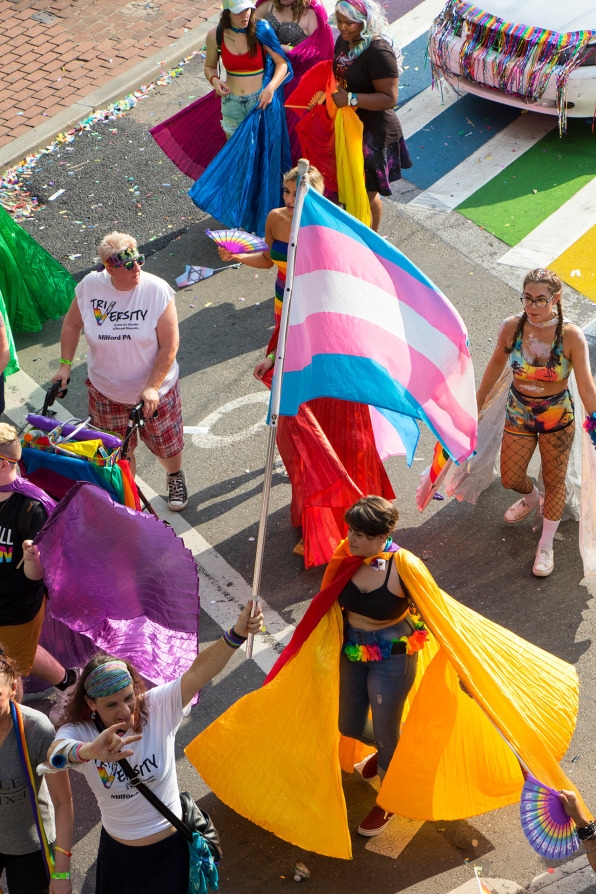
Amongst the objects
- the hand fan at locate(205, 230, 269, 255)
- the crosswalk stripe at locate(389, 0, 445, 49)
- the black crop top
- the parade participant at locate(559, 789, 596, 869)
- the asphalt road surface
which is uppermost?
the black crop top

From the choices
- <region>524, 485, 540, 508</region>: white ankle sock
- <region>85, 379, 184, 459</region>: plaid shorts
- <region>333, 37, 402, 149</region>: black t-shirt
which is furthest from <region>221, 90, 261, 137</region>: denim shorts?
<region>524, 485, 540, 508</region>: white ankle sock

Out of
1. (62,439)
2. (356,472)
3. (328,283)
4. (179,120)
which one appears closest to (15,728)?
(62,439)

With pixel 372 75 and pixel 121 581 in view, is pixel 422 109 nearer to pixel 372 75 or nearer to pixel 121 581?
pixel 372 75

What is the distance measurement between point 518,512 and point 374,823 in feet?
7.95

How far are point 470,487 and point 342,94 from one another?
10.4 feet

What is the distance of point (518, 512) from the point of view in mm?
6973

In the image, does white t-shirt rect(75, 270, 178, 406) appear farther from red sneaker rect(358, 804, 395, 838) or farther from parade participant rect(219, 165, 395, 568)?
red sneaker rect(358, 804, 395, 838)

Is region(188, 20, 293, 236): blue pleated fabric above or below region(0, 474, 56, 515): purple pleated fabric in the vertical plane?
below

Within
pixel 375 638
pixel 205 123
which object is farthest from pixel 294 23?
pixel 375 638

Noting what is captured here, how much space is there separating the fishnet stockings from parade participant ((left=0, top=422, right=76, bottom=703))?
8.83 feet

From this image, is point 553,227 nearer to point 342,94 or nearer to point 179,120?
point 342,94

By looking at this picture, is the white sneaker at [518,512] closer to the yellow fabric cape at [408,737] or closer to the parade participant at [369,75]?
the yellow fabric cape at [408,737]

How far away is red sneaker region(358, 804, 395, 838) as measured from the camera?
5.24 m

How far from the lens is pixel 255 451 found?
7.77m
